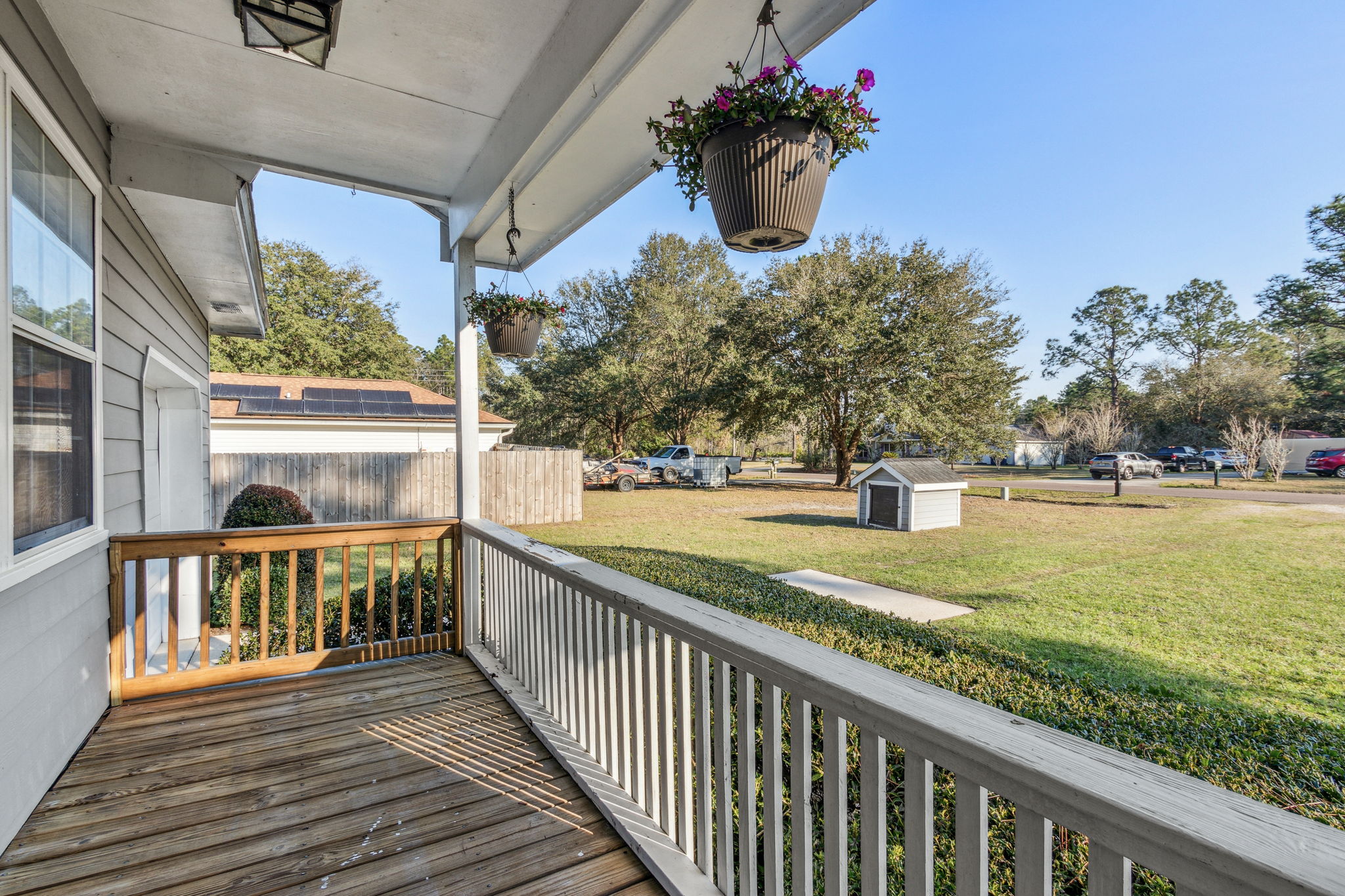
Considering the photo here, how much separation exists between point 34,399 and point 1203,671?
576cm

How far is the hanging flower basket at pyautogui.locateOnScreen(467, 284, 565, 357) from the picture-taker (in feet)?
10.4

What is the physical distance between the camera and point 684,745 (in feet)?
4.89

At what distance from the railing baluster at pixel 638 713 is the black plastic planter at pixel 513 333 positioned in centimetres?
200

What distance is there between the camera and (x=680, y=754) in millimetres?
1510

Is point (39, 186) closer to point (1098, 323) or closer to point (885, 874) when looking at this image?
point (885, 874)

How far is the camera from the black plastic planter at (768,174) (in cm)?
144

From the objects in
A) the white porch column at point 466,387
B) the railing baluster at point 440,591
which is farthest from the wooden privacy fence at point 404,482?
the white porch column at point 466,387

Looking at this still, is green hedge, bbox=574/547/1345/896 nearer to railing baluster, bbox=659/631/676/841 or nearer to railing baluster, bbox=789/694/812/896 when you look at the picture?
railing baluster, bbox=659/631/676/841

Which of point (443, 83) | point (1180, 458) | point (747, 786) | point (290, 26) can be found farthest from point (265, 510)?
point (1180, 458)

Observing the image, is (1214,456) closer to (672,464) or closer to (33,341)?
(672,464)

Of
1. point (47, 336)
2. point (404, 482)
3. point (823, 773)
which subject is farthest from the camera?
point (404, 482)

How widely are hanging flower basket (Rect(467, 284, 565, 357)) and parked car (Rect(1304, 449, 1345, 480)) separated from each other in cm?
2203

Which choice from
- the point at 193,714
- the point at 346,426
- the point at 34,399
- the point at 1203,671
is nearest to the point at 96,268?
the point at 34,399

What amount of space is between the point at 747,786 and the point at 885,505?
356 inches
